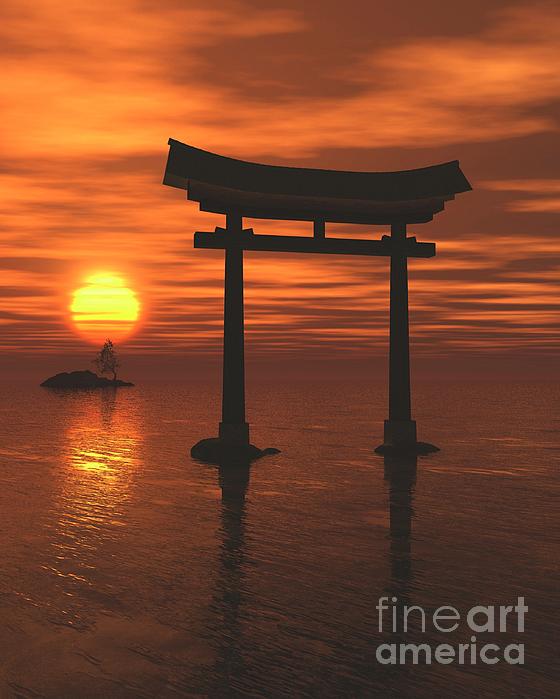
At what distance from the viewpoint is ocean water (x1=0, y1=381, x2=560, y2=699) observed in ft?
23.7

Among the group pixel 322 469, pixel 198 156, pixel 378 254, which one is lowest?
pixel 322 469

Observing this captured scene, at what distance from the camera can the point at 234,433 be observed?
21719 millimetres

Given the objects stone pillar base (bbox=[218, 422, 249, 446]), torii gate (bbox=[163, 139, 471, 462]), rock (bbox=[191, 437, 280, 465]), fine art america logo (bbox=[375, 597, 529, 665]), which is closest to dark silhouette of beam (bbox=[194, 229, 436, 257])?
torii gate (bbox=[163, 139, 471, 462])

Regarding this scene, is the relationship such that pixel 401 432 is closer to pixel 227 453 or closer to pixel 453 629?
pixel 227 453

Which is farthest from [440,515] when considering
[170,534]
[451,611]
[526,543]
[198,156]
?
[198,156]

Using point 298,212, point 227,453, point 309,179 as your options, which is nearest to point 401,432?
point 227,453

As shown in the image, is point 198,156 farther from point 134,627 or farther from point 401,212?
point 134,627

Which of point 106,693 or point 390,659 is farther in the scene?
point 390,659

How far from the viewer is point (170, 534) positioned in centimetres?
1456

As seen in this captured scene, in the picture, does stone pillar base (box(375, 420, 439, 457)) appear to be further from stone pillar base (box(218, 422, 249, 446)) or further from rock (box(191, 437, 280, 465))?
stone pillar base (box(218, 422, 249, 446))

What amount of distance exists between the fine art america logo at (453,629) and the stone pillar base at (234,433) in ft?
40.2

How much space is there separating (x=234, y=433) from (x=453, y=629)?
13.6m

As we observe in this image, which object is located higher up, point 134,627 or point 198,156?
point 198,156

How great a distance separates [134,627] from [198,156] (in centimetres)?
1405
